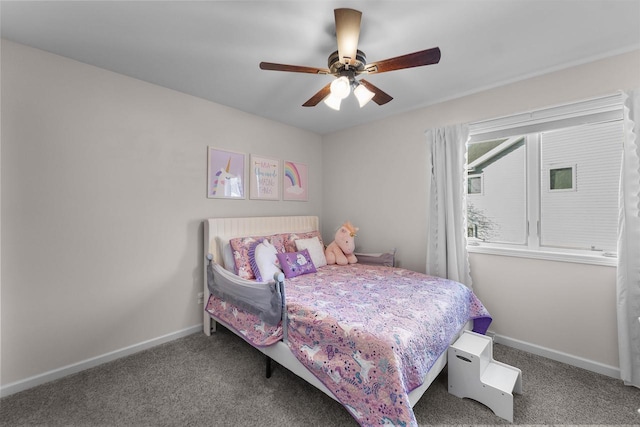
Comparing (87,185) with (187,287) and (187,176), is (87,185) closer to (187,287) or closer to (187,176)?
(187,176)

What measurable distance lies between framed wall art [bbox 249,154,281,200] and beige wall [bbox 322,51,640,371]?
943 mm

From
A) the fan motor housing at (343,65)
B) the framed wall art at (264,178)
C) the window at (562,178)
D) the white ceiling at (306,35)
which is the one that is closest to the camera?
the white ceiling at (306,35)

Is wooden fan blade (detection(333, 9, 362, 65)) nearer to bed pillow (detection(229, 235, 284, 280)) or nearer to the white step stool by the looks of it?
bed pillow (detection(229, 235, 284, 280))

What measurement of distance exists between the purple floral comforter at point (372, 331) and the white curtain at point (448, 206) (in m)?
0.36

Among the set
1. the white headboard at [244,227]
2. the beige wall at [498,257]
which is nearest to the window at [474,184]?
the beige wall at [498,257]

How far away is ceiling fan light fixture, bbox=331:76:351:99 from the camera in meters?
1.65

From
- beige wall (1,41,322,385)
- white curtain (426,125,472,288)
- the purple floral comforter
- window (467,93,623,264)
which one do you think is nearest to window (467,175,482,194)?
window (467,93,623,264)

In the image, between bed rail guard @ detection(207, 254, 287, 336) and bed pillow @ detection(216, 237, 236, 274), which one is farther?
bed pillow @ detection(216, 237, 236, 274)

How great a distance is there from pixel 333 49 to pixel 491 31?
41.1 inches

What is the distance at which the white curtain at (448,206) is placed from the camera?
2.61 metres

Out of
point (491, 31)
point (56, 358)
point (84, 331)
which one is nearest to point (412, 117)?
point (491, 31)

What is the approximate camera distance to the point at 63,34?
1743mm

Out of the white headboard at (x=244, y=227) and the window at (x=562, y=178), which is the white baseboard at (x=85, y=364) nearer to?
the white headboard at (x=244, y=227)

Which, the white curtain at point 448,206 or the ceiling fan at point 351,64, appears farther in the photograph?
the white curtain at point 448,206
